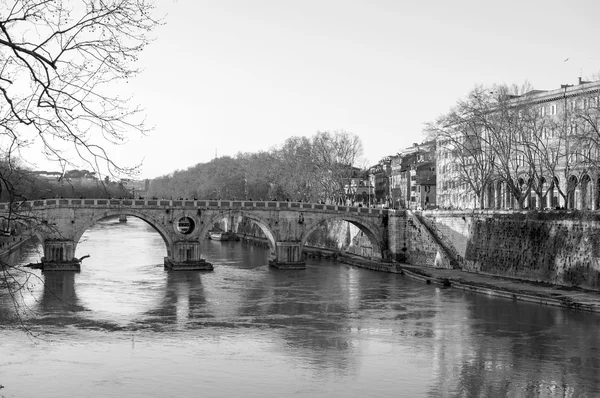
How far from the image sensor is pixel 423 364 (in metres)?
23.2

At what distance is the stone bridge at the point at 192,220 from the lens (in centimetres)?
4706

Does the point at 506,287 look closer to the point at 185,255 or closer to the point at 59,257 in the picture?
the point at 185,255

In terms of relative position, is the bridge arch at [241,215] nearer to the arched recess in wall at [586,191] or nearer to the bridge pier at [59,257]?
the bridge pier at [59,257]

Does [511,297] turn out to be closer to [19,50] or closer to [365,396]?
[365,396]

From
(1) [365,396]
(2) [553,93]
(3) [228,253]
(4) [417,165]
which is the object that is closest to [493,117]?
(2) [553,93]

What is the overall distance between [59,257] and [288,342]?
23911mm

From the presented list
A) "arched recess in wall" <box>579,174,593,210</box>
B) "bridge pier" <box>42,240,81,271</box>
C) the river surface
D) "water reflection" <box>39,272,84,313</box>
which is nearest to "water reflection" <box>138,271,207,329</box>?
the river surface

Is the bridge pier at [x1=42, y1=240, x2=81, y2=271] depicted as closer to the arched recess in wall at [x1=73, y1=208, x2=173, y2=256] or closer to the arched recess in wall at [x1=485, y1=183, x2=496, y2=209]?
the arched recess in wall at [x1=73, y1=208, x2=173, y2=256]

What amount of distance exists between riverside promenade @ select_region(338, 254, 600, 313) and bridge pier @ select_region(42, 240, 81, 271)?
58.0 feet

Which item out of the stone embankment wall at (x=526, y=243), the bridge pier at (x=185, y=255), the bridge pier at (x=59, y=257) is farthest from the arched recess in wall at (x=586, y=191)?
the bridge pier at (x=59, y=257)

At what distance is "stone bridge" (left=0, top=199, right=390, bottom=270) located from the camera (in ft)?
154

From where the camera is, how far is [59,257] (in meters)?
46.0

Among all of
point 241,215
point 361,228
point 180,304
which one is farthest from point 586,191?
point 180,304

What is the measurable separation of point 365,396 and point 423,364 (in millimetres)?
3668
